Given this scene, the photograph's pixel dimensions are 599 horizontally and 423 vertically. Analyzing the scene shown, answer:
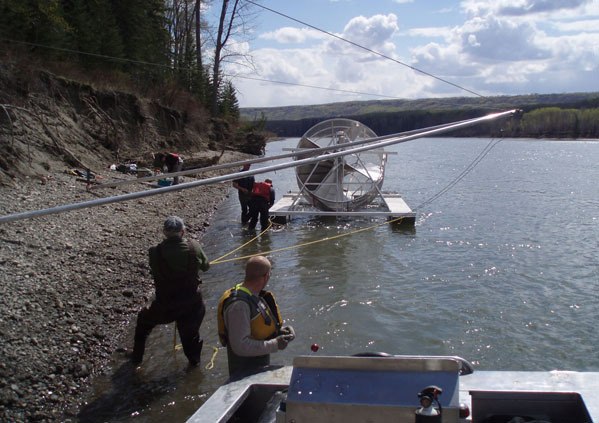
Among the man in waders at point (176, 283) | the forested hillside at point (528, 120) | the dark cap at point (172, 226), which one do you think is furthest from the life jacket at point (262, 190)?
the forested hillside at point (528, 120)

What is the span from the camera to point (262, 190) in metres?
16.8

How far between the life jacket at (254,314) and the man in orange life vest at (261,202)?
1182 cm

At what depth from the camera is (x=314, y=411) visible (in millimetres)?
3609

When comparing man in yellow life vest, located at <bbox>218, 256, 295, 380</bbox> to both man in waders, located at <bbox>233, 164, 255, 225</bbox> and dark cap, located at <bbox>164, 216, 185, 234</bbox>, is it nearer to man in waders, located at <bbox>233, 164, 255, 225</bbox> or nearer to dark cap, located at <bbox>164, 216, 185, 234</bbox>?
dark cap, located at <bbox>164, 216, 185, 234</bbox>

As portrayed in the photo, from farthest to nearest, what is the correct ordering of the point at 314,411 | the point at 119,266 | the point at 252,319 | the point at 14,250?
the point at 119,266 → the point at 14,250 → the point at 252,319 → the point at 314,411

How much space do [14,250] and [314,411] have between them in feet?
26.1

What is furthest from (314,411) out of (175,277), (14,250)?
(14,250)

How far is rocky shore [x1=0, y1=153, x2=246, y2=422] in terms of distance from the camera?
668 cm

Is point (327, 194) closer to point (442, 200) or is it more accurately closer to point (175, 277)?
point (442, 200)

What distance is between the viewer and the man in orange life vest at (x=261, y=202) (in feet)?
55.3

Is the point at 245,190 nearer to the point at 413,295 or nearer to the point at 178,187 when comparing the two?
the point at 413,295

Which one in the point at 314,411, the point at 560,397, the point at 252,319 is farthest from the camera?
the point at 252,319

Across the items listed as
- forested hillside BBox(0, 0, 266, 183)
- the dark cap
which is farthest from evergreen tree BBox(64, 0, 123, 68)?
the dark cap

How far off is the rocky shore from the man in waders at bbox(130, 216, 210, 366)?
108 centimetres
